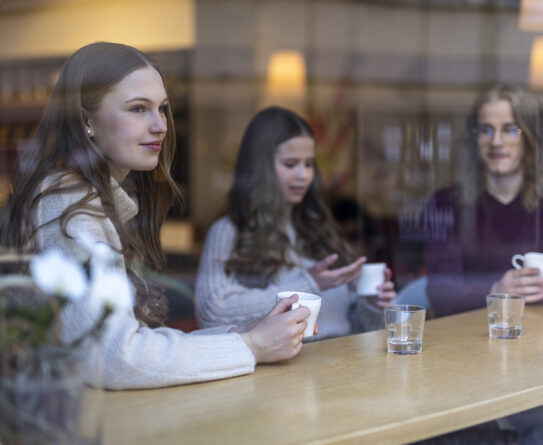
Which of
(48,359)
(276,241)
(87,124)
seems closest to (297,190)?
(276,241)

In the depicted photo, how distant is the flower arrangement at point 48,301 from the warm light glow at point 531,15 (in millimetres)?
2928

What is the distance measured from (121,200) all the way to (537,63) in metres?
3.39

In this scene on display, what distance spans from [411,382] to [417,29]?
549cm

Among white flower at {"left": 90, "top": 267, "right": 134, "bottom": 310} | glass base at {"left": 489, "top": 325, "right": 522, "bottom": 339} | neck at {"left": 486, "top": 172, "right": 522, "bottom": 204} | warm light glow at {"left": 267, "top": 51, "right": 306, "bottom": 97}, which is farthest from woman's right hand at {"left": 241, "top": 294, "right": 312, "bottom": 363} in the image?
warm light glow at {"left": 267, "top": 51, "right": 306, "bottom": 97}

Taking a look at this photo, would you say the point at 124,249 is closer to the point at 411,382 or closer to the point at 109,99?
the point at 109,99

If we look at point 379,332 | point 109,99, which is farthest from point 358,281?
point 109,99

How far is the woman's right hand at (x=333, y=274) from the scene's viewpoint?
2.00 meters

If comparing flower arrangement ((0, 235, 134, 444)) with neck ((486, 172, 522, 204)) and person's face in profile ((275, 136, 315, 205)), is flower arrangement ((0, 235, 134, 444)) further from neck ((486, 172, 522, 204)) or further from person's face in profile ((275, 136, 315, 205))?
neck ((486, 172, 522, 204))

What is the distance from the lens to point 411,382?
47.7 inches

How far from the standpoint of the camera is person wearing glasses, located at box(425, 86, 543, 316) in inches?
87.1

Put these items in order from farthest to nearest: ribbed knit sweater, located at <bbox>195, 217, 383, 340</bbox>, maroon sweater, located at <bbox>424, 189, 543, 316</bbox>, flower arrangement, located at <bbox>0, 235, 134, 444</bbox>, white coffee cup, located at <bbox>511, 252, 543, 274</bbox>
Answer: maroon sweater, located at <bbox>424, 189, 543, 316</bbox> < ribbed knit sweater, located at <bbox>195, 217, 383, 340</bbox> < white coffee cup, located at <bbox>511, 252, 543, 274</bbox> < flower arrangement, located at <bbox>0, 235, 134, 444</bbox>

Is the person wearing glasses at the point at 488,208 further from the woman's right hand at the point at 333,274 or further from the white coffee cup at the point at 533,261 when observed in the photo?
the woman's right hand at the point at 333,274

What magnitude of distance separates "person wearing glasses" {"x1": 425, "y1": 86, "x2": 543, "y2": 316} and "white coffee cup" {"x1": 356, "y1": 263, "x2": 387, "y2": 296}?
0.78ft

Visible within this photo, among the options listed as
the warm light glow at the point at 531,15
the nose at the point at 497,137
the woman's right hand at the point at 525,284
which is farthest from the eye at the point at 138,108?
the warm light glow at the point at 531,15
